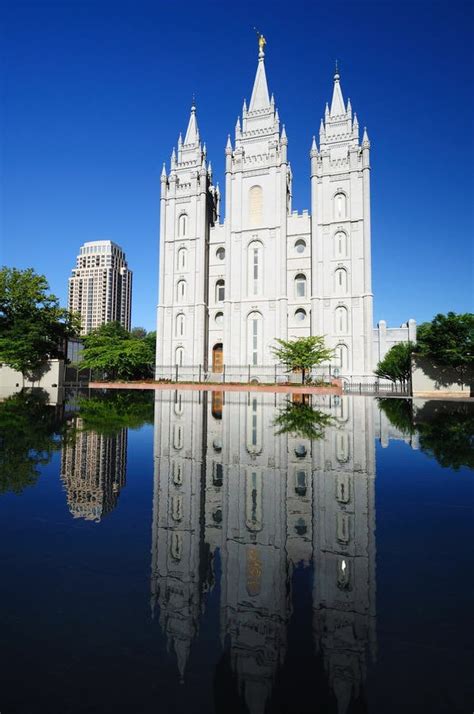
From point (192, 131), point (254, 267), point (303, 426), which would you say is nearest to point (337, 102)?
point (192, 131)

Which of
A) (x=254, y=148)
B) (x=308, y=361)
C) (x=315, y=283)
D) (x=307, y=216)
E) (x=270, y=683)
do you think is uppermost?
(x=254, y=148)

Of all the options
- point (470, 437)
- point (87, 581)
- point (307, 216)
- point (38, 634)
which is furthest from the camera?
point (307, 216)

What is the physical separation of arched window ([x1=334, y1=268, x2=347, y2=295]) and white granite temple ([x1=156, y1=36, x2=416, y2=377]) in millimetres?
95

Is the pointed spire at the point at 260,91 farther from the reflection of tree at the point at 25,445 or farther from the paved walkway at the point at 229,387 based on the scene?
the reflection of tree at the point at 25,445

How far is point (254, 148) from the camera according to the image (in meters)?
41.4

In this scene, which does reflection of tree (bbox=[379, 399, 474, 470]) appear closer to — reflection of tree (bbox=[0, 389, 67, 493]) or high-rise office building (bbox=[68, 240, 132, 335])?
reflection of tree (bbox=[0, 389, 67, 493])

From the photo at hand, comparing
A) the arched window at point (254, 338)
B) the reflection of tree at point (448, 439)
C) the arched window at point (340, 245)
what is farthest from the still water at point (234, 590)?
the arched window at point (340, 245)

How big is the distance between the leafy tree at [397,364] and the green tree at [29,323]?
28841 mm

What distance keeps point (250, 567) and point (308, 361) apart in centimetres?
2854

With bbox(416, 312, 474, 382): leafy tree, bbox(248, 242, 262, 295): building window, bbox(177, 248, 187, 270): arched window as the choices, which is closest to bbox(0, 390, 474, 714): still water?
bbox(416, 312, 474, 382): leafy tree

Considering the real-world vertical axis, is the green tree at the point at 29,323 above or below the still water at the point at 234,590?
above

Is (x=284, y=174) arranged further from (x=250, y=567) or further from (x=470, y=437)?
(x=250, y=567)

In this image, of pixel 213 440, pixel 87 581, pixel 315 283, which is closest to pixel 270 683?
pixel 87 581

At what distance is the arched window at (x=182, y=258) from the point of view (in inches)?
1665
